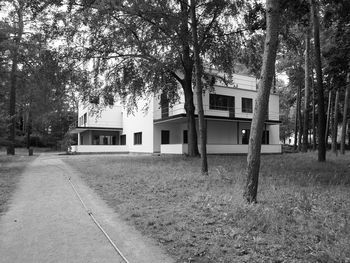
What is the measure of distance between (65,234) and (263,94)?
4727 mm

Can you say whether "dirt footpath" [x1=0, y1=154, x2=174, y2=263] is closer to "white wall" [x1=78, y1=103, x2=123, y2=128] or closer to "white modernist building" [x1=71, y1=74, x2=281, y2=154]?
"white modernist building" [x1=71, y1=74, x2=281, y2=154]

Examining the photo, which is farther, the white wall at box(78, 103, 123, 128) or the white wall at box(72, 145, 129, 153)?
the white wall at box(78, 103, 123, 128)

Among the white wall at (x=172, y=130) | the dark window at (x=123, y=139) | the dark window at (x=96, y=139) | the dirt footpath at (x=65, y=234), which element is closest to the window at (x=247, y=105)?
the white wall at (x=172, y=130)

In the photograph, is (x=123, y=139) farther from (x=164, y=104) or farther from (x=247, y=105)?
(x=164, y=104)

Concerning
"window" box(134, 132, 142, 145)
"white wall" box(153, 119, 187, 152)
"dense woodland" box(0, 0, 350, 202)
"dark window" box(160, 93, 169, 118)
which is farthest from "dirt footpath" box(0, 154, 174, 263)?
"window" box(134, 132, 142, 145)

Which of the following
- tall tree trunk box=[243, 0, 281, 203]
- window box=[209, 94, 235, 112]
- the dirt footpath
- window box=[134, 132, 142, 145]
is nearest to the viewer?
the dirt footpath

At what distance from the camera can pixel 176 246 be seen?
4773 millimetres

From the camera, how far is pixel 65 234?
5.47 meters

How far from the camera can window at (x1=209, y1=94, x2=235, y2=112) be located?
102ft

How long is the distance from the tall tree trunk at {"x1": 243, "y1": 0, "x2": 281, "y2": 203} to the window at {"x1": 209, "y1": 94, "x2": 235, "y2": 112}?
951 inches

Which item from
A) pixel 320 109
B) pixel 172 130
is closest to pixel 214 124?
pixel 172 130

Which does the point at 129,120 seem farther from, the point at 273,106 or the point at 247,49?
the point at 247,49

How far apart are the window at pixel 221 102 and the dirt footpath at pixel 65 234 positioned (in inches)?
933

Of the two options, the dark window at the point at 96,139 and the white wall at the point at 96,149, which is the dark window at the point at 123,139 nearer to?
the white wall at the point at 96,149
